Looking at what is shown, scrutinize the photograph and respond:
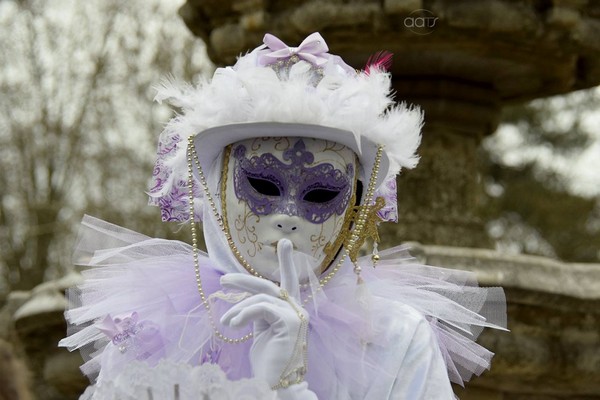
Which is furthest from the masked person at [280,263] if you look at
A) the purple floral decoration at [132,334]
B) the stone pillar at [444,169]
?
the stone pillar at [444,169]

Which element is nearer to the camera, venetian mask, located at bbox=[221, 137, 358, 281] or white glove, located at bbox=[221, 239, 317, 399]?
white glove, located at bbox=[221, 239, 317, 399]

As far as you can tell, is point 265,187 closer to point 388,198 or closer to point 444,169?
point 388,198

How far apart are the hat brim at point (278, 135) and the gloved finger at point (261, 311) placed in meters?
0.51

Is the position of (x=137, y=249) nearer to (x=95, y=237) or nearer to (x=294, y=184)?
(x=95, y=237)

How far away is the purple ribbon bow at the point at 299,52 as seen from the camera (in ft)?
13.4

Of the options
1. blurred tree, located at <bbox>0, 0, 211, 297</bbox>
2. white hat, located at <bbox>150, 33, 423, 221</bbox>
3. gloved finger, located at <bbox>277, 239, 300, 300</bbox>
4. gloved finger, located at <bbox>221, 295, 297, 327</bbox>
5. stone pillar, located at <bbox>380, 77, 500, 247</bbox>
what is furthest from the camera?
blurred tree, located at <bbox>0, 0, 211, 297</bbox>

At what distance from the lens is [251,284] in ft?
12.4

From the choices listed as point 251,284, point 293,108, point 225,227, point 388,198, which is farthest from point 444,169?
point 251,284

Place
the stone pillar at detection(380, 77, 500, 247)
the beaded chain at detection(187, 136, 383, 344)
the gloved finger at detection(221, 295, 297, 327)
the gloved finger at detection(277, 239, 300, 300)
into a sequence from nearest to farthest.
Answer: the gloved finger at detection(221, 295, 297, 327) → the gloved finger at detection(277, 239, 300, 300) → the beaded chain at detection(187, 136, 383, 344) → the stone pillar at detection(380, 77, 500, 247)

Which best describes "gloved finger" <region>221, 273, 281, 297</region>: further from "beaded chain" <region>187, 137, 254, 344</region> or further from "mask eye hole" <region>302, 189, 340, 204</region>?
"mask eye hole" <region>302, 189, 340, 204</region>

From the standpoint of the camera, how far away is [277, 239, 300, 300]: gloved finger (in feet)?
12.5

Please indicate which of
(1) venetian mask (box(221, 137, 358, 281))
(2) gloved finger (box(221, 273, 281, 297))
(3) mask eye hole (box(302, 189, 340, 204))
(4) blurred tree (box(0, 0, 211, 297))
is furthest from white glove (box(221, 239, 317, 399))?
(4) blurred tree (box(0, 0, 211, 297))

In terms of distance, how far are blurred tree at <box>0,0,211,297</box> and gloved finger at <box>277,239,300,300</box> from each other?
1071 centimetres

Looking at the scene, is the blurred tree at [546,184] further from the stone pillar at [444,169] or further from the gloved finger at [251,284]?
the gloved finger at [251,284]
